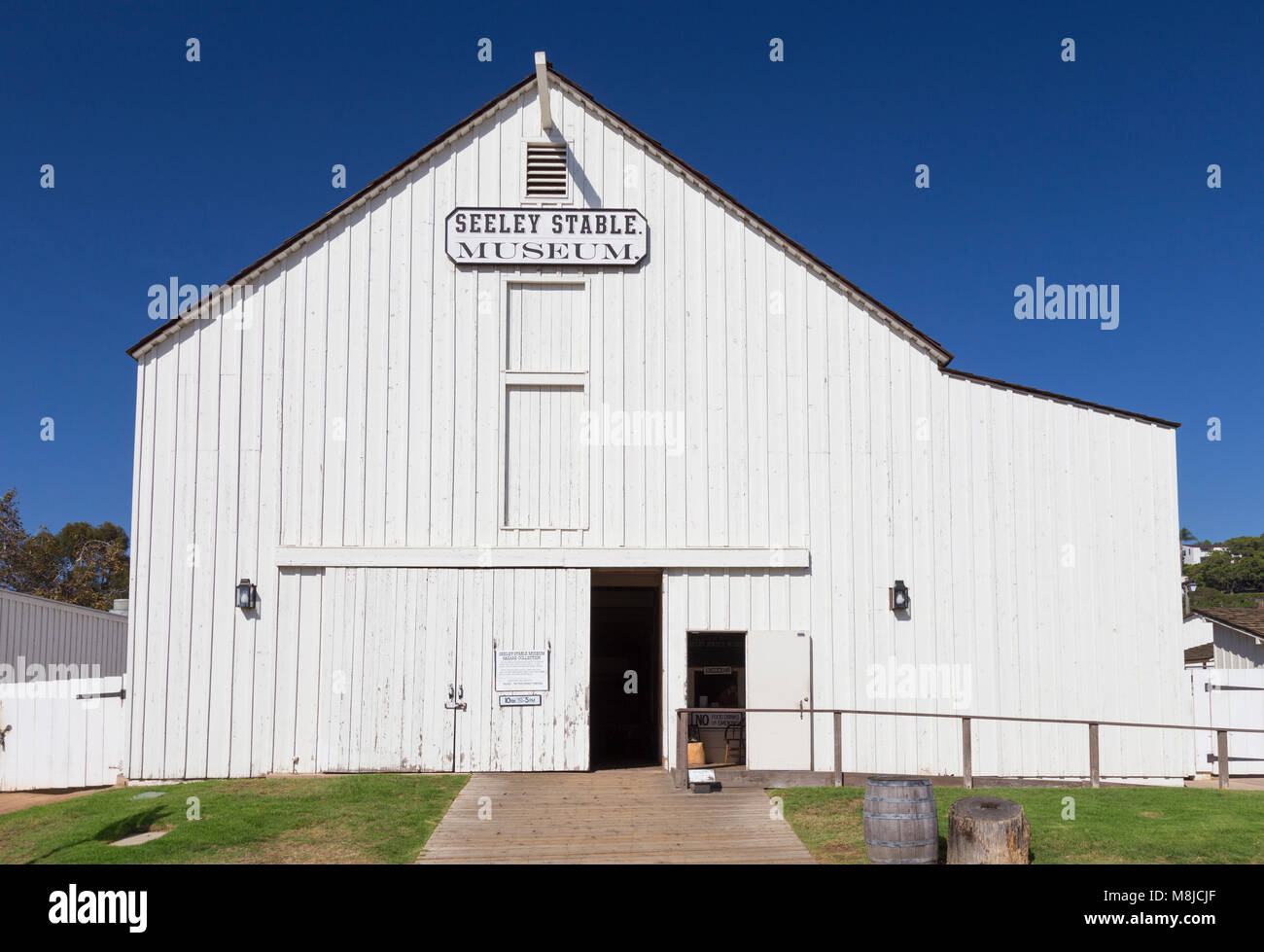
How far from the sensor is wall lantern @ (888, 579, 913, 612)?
15719mm

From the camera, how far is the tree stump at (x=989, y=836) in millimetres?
9391

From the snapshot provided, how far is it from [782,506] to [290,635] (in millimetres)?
7667

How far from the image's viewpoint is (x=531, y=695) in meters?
15.4

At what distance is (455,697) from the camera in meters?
15.3

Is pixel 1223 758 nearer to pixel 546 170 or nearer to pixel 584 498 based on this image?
pixel 584 498

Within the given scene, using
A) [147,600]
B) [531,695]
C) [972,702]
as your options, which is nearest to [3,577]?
[147,600]

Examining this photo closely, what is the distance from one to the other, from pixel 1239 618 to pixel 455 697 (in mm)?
17681

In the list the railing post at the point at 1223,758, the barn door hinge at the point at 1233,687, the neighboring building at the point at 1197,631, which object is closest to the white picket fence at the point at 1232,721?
the barn door hinge at the point at 1233,687

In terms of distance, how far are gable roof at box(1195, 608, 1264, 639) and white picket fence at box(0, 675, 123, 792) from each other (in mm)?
21167

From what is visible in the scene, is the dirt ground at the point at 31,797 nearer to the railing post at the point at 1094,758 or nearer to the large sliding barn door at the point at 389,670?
the large sliding barn door at the point at 389,670

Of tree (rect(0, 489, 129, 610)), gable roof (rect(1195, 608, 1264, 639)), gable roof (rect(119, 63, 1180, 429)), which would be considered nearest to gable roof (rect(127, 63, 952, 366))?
gable roof (rect(119, 63, 1180, 429))

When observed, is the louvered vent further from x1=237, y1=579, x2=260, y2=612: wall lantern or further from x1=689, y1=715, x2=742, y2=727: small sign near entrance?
x1=689, y1=715, x2=742, y2=727: small sign near entrance

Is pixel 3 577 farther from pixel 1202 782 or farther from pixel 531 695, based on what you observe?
pixel 1202 782

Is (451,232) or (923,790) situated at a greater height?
(451,232)
